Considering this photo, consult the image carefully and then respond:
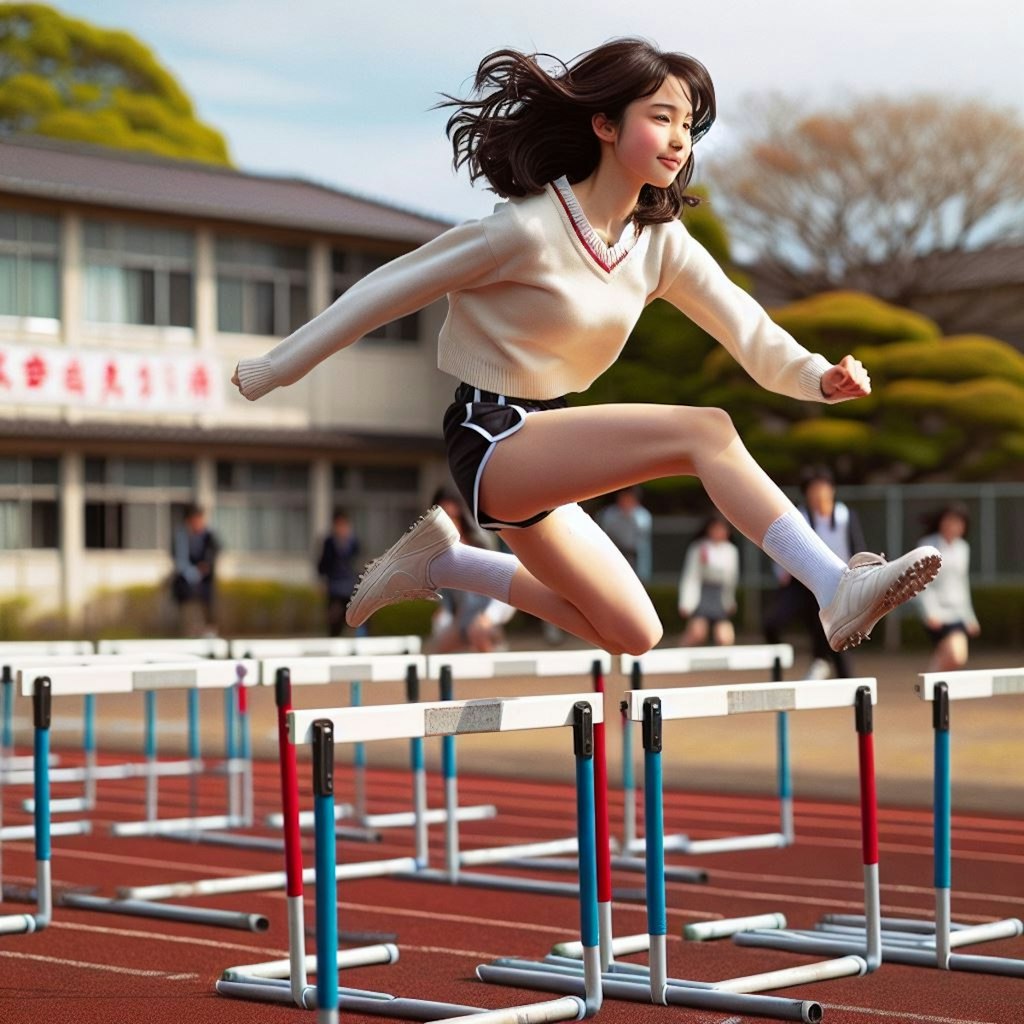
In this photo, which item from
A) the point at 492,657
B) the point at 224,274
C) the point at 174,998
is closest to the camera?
the point at 174,998

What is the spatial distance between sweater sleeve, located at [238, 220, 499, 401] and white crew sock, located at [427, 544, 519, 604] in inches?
38.5

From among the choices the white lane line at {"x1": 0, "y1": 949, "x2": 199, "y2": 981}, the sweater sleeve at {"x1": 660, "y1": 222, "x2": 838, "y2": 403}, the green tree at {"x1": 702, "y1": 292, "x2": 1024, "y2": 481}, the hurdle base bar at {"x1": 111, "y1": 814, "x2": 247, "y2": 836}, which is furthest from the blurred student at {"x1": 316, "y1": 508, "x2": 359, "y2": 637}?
the sweater sleeve at {"x1": 660, "y1": 222, "x2": 838, "y2": 403}

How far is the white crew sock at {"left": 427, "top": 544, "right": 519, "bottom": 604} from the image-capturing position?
5363 millimetres

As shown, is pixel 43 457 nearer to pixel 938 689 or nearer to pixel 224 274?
pixel 224 274

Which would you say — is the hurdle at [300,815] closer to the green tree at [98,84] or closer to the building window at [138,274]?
the building window at [138,274]

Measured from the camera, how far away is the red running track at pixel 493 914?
5.80m

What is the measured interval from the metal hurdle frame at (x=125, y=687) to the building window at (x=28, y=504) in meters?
22.1

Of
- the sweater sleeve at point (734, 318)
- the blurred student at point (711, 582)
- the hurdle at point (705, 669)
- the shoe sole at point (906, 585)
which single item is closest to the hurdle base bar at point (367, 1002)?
the shoe sole at point (906, 585)

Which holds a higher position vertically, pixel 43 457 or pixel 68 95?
pixel 68 95

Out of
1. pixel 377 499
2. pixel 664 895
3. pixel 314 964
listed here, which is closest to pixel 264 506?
pixel 377 499

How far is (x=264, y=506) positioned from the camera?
105ft

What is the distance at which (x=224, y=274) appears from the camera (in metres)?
31.4

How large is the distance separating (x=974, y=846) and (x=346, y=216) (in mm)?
24823

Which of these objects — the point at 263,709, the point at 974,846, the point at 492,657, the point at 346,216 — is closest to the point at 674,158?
the point at 492,657
